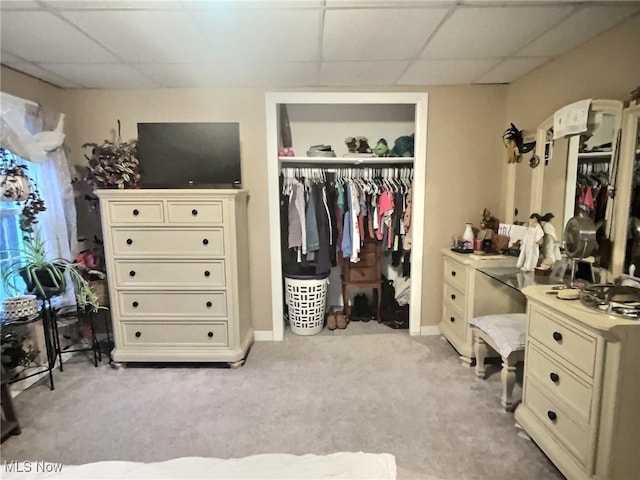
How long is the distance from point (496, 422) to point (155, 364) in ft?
7.67

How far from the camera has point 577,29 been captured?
1907 mm

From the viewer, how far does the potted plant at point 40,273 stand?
7.48 ft

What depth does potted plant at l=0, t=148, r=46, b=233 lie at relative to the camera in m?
2.21

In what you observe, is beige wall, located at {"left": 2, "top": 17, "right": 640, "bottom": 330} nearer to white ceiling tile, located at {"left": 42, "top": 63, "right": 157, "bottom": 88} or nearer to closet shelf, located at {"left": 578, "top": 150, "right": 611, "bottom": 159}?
white ceiling tile, located at {"left": 42, "top": 63, "right": 157, "bottom": 88}

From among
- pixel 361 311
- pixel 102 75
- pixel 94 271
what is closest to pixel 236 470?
pixel 94 271

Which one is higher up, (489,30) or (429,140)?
(489,30)

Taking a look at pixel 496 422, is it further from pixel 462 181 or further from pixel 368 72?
pixel 368 72

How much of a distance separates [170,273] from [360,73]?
6.55 ft

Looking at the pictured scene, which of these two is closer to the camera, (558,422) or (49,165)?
(558,422)

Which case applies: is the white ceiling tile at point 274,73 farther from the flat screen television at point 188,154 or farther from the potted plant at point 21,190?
the potted plant at point 21,190

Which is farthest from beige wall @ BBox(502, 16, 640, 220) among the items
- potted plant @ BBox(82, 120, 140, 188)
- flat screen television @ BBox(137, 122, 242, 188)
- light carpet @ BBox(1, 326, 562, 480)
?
potted plant @ BBox(82, 120, 140, 188)

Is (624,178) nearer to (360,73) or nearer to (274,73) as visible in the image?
(360,73)

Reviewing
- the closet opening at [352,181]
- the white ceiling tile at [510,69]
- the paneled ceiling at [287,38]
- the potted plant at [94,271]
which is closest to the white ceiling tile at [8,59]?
the paneled ceiling at [287,38]

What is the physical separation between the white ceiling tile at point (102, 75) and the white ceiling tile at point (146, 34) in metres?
0.27
